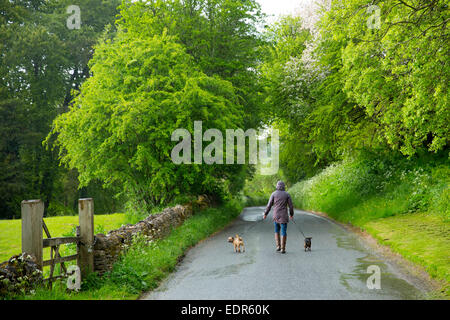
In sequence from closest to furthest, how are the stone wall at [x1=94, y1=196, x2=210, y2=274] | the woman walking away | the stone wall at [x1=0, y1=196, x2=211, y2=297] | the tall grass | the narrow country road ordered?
the stone wall at [x1=0, y1=196, x2=211, y2=297], the narrow country road, the stone wall at [x1=94, y1=196, x2=210, y2=274], the woman walking away, the tall grass

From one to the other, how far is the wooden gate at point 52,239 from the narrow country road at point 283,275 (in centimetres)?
152

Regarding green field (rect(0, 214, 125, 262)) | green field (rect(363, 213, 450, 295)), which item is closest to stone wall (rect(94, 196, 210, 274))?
green field (rect(0, 214, 125, 262))

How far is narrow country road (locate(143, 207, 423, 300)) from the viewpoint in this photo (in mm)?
7258

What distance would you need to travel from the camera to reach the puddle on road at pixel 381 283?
7.15 meters

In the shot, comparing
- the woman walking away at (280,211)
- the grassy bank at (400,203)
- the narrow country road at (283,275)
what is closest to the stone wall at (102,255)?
the narrow country road at (283,275)

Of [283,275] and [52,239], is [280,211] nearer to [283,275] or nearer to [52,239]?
[283,275]

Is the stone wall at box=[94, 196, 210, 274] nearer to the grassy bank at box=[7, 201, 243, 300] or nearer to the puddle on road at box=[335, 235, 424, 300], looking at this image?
the grassy bank at box=[7, 201, 243, 300]

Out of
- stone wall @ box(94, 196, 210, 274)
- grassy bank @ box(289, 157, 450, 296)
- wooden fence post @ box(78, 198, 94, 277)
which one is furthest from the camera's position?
grassy bank @ box(289, 157, 450, 296)

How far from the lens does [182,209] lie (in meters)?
17.5

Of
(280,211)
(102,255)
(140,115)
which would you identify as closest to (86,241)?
(102,255)

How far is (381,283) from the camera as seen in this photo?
26.0ft

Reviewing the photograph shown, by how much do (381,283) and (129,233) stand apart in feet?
20.1

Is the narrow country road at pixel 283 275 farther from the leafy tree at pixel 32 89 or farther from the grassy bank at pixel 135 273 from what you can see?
the leafy tree at pixel 32 89
